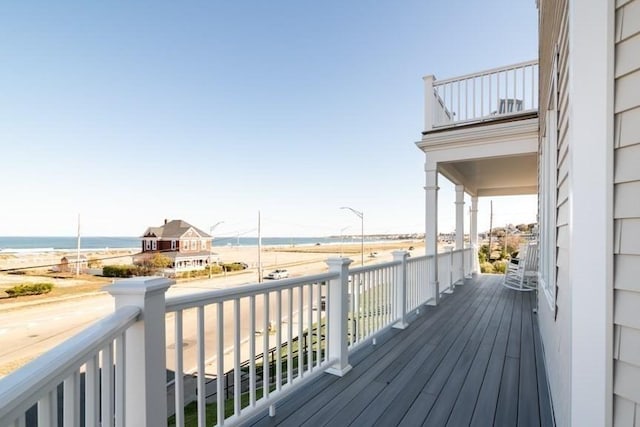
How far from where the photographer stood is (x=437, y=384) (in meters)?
2.50

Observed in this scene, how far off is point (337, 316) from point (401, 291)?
1.65 metres

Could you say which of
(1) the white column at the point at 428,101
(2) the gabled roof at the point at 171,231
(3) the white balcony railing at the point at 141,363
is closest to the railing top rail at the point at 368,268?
(3) the white balcony railing at the point at 141,363

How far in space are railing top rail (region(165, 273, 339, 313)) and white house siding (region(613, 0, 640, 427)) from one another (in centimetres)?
156

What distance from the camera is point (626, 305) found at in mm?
893

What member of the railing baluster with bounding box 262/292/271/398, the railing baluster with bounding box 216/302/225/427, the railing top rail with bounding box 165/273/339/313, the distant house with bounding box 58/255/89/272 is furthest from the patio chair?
the distant house with bounding box 58/255/89/272

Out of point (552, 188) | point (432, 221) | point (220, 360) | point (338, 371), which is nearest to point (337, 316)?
point (338, 371)

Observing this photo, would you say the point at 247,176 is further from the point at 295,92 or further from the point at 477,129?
the point at 477,129

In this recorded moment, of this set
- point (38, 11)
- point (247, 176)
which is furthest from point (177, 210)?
point (38, 11)

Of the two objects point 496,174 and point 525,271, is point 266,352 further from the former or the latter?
point 496,174

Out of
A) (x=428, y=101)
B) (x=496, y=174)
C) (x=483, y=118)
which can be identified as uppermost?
(x=428, y=101)

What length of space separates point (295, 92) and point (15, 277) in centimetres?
2719

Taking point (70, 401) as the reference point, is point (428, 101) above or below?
above

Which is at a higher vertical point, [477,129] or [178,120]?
[178,120]

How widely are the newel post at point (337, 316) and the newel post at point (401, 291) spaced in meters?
1.49
